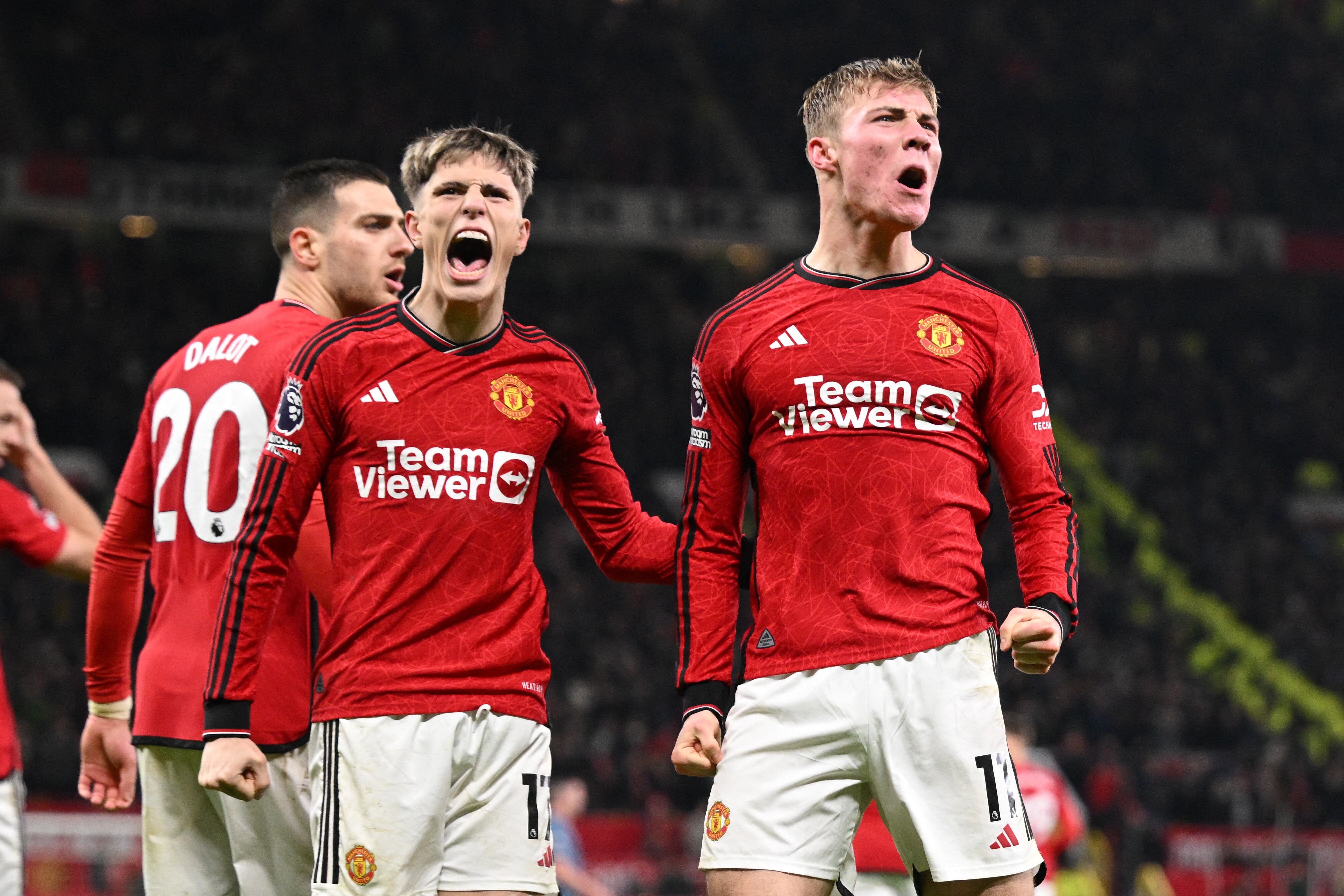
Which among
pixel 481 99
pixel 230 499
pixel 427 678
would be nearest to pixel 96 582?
pixel 230 499

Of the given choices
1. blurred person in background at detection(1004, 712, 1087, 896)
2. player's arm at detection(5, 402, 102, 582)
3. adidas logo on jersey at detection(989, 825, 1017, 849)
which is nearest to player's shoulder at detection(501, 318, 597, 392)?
adidas logo on jersey at detection(989, 825, 1017, 849)

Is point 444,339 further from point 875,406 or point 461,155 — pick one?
point 875,406

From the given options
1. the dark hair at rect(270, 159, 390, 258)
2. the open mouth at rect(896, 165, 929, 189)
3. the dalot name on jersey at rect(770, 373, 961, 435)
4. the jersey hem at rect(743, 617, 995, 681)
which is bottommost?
the jersey hem at rect(743, 617, 995, 681)

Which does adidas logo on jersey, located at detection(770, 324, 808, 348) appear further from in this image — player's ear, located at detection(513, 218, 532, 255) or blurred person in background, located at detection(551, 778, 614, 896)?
blurred person in background, located at detection(551, 778, 614, 896)

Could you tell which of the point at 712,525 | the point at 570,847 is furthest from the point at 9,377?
the point at 570,847

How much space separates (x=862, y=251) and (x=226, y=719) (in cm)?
166

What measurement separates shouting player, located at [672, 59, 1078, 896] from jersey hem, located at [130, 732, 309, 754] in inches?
37.0

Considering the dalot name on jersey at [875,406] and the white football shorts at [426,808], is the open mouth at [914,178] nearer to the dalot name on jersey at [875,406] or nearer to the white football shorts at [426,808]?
the dalot name on jersey at [875,406]

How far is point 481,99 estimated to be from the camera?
80.8 ft

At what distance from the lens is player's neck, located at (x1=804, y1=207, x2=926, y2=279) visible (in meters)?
3.48

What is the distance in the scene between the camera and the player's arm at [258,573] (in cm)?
321

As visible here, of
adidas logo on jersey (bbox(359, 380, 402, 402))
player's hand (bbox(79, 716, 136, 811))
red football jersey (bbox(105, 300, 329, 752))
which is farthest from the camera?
player's hand (bbox(79, 716, 136, 811))

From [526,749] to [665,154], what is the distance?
22520 millimetres

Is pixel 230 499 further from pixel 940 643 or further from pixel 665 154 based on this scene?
pixel 665 154
